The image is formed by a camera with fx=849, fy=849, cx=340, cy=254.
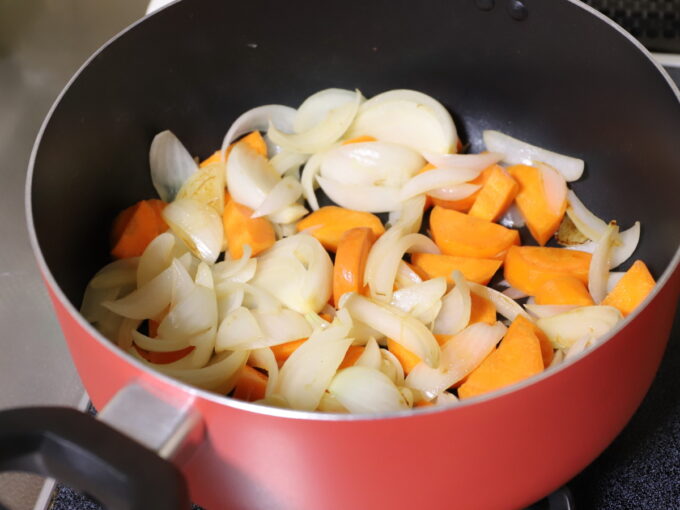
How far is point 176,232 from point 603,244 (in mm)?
521

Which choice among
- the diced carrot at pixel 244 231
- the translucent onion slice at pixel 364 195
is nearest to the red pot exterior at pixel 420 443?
the diced carrot at pixel 244 231

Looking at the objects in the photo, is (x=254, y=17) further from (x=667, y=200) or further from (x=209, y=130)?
(x=667, y=200)

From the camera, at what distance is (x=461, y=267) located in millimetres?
1043

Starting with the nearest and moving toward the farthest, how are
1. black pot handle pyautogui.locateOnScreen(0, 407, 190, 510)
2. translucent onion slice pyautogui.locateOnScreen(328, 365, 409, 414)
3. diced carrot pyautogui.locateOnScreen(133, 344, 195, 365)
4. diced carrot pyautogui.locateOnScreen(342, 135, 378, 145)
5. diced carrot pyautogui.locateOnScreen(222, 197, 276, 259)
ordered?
black pot handle pyautogui.locateOnScreen(0, 407, 190, 510), translucent onion slice pyautogui.locateOnScreen(328, 365, 409, 414), diced carrot pyautogui.locateOnScreen(133, 344, 195, 365), diced carrot pyautogui.locateOnScreen(222, 197, 276, 259), diced carrot pyautogui.locateOnScreen(342, 135, 378, 145)

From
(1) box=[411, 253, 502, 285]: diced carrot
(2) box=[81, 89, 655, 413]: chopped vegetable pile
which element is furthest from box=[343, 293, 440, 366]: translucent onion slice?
(1) box=[411, 253, 502, 285]: diced carrot

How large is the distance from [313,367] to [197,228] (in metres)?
0.29

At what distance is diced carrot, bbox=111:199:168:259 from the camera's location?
104 centimetres

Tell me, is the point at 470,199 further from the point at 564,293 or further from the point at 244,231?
the point at 244,231

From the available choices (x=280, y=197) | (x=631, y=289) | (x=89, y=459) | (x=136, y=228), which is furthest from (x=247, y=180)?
(x=89, y=459)

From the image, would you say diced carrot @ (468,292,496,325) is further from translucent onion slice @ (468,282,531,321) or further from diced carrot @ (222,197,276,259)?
diced carrot @ (222,197,276,259)

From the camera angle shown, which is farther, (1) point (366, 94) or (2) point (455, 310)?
(1) point (366, 94)

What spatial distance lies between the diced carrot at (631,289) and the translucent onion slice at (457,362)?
14 cm

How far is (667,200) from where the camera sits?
3.14ft

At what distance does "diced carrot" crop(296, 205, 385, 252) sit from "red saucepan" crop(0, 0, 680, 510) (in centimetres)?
20
